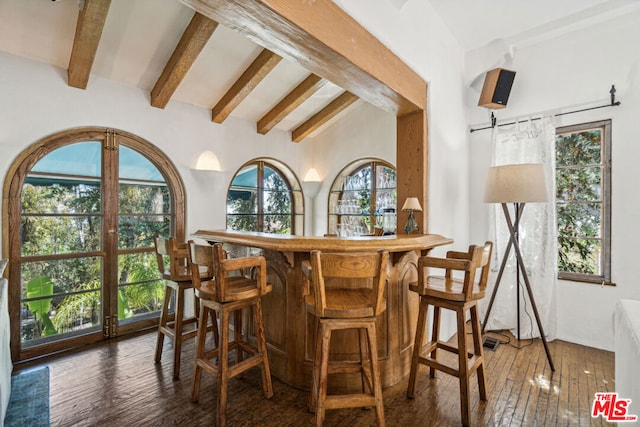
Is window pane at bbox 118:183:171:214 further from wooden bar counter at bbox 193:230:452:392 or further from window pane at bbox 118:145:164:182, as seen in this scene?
wooden bar counter at bbox 193:230:452:392

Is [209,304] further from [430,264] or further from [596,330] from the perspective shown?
[596,330]

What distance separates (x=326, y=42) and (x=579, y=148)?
9.33 feet

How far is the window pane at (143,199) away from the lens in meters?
3.29

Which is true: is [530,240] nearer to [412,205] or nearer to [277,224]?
[412,205]

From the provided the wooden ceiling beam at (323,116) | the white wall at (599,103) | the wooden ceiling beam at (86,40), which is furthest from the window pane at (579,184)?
the wooden ceiling beam at (86,40)

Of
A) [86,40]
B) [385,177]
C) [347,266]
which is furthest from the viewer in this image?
[385,177]

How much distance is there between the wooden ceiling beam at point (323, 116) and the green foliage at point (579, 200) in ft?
8.41

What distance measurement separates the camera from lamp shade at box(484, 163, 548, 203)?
2.62 metres

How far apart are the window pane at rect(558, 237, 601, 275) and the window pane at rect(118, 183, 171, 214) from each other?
4313 millimetres

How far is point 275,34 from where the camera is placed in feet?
5.91

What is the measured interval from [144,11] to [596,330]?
16.2ft

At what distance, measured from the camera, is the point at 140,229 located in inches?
134

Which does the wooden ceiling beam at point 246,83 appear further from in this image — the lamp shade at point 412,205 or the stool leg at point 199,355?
the stool leg at point 199,355

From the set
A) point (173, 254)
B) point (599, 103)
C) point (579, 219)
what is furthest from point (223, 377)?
point (599, 103)
